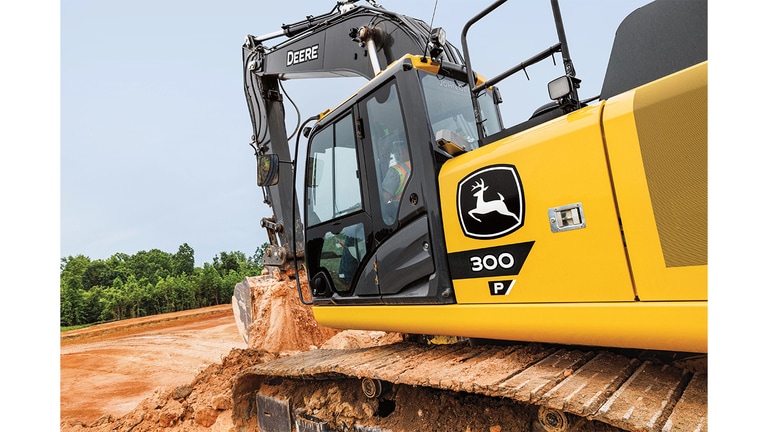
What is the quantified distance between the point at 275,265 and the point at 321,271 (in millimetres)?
3159

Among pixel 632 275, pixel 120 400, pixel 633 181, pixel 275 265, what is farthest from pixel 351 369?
pixel 120 400

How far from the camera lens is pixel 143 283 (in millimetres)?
21219

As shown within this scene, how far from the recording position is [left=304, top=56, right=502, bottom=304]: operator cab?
2684mm

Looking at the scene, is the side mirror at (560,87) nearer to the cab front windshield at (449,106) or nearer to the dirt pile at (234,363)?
the cab front windshield at (449,106)

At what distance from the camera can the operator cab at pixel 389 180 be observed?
8.80 feet

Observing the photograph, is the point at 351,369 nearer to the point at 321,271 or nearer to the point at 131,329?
the point at 321,271

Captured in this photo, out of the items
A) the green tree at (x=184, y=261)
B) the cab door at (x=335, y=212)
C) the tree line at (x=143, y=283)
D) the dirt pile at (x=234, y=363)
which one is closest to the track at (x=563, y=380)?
the cab door at (x=335, y=212)

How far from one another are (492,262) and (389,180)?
3.19 ft

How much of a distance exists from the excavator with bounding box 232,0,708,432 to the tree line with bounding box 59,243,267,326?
55.3 ft

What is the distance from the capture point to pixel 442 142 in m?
2.68

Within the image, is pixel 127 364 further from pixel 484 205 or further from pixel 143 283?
pixel 143 283

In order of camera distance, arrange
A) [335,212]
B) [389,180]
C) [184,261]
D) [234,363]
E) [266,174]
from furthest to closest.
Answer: [184,261], [266,174], [234,363], [335,212], [389,180]

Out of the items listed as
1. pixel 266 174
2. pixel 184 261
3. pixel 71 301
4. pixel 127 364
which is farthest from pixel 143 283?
pixel 266 174

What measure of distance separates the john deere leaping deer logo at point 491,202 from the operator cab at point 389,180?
250mm
